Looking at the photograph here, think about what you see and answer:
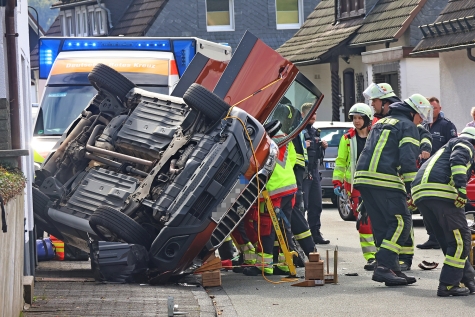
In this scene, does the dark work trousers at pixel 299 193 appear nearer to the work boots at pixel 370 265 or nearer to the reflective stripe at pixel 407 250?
the work boots at pixel 370 265

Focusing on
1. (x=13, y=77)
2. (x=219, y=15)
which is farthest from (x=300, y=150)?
(x=219, y=15)

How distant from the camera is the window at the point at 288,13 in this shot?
1774 inches

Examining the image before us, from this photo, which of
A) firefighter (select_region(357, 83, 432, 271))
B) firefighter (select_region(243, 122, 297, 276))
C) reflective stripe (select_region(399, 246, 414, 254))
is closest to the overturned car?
firefighter (select_region(243, 122, 297, 276))

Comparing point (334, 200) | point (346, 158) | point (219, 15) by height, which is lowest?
point (334, 200)

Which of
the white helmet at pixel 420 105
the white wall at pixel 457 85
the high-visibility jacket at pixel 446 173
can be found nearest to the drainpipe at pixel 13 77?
the high-visibility jacket at pixel 446 173

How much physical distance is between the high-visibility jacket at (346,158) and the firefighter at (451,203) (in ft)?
9.80

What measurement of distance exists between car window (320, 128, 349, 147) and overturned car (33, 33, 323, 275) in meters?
8.32

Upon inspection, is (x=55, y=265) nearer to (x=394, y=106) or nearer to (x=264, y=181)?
(x=264, y=181)

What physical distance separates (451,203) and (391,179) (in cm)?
90

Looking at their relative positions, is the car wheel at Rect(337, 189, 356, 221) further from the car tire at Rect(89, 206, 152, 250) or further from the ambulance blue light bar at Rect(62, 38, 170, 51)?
the car tire at Rect(89, 206, 152, 250)

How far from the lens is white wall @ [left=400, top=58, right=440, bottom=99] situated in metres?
29.0

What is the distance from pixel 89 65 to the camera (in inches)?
632

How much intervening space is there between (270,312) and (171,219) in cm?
147

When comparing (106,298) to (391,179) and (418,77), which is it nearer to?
(391,179)
